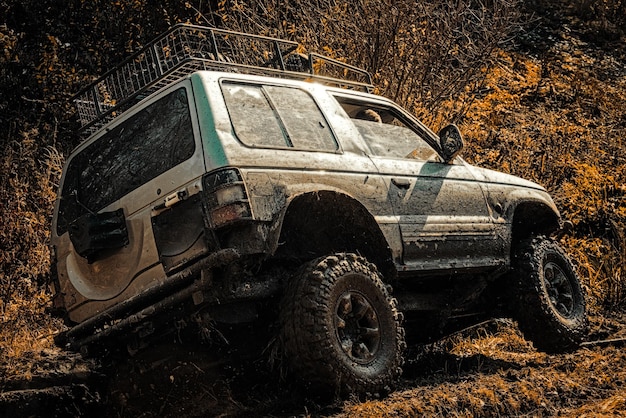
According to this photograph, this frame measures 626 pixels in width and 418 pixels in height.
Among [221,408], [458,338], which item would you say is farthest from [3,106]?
[221,408]

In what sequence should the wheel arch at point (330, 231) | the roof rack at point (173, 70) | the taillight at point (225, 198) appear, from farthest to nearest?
the roof rack at point (173, 70), the wheel arch at point (330, 231), the taillight at point (225, 198)

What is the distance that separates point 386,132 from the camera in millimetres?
5961

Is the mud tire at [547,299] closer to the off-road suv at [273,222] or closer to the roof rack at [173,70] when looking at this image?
the off-road suv at [273,222]

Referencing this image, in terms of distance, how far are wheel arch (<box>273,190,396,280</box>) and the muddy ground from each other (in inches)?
26.8

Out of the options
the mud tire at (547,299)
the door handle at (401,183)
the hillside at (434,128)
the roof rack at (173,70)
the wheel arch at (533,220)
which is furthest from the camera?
the wheel arch at (533,220)

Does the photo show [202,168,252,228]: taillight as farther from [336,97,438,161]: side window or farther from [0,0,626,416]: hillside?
[336,97,438,161]: side window

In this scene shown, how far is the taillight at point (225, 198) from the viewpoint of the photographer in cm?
425

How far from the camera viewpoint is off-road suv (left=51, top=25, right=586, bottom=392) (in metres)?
4.35

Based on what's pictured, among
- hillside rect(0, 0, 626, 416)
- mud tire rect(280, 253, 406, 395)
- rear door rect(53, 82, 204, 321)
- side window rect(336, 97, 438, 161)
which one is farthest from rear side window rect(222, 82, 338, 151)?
hillside rect(0, 0, 626, 416)

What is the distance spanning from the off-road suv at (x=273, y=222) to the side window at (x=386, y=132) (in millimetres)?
14

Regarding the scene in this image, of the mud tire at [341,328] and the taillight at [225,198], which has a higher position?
the taillight at [225,198]

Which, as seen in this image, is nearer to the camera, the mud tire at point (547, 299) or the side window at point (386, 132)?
the side window at point (386, 132)

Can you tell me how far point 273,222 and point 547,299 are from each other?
293 centimetres

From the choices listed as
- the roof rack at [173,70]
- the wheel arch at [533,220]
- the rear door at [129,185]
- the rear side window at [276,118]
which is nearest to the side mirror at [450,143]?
the roof rack at [173,70]
